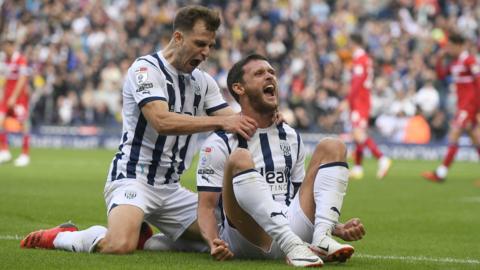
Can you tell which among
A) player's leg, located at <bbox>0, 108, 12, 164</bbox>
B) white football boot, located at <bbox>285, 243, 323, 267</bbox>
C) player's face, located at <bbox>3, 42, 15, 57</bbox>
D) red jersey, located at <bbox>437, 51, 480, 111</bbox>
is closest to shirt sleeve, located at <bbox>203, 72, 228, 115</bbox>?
white football boot, located at <bbox>285, 243, 323, 267</bbox>

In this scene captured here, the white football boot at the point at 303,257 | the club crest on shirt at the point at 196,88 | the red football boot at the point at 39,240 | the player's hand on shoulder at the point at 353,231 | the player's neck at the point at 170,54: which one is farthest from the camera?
the club crest on shirt at the point at 196,88

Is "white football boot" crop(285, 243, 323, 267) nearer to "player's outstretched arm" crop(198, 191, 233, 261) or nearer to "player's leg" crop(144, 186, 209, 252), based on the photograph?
"player's outstretched arm" crop(198, 191, 233, 261)

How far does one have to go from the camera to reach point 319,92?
27.8m

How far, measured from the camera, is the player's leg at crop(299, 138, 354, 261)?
6.67m

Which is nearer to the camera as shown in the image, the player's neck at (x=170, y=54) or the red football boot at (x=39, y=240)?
the red football boot at (x=39, y=240)

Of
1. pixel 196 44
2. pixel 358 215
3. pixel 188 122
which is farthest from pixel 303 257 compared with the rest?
pixel 358 215

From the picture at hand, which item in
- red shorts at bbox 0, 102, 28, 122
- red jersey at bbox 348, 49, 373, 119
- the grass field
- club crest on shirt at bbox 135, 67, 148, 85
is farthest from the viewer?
red shorts at bbox 0, 102, 28, 122

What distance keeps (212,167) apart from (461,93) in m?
11.6

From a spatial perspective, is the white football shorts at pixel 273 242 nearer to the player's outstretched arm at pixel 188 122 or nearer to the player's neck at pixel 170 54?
the player's outstretched arm at pixel 188 122

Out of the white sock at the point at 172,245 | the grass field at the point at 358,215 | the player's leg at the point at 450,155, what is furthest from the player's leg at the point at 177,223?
the player's leg at the point at 450,155

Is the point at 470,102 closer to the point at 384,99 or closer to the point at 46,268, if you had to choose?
the point at 384,99

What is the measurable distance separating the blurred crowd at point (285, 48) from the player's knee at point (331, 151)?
19469 millimetres

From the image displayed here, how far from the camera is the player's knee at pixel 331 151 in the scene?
6.84 m

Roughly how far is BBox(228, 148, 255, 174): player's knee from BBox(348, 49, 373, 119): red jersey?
12.5 m
